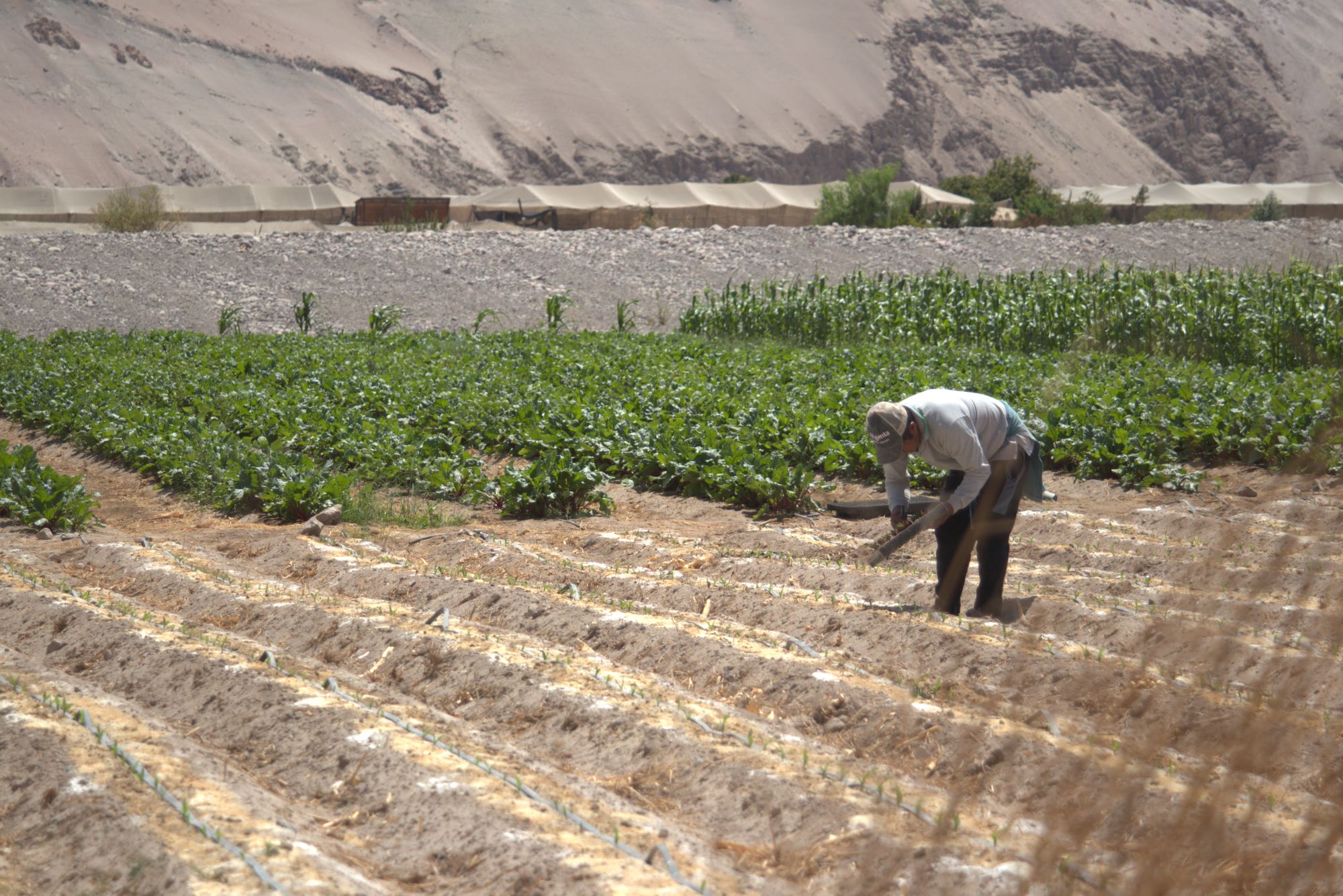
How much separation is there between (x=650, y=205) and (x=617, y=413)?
3193cm

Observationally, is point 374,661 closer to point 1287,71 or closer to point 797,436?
point 797,436

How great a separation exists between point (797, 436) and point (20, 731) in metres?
6.45

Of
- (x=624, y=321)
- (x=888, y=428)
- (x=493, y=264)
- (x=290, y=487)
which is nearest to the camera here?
(x=888, y=428)

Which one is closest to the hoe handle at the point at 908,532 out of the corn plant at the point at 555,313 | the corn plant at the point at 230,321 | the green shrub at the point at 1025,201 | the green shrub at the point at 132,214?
the corn plant at the point at 555,313

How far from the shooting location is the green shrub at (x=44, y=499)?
7.96 metres

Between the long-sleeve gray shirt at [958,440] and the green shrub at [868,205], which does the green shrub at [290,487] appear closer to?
the long-sleeve gray shirt at [958,440]

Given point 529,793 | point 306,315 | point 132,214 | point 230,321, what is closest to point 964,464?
point 529,793

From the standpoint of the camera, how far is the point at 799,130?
246 ft

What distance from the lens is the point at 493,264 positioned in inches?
1143

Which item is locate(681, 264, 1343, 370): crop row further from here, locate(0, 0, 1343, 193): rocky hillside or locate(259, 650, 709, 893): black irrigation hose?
locate(0, 0, 1343, 193): rocky hillside

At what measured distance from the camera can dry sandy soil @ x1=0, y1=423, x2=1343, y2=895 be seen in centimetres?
273

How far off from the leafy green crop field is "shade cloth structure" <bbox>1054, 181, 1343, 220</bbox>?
32793 mm

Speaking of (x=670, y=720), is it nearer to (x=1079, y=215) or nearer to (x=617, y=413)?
(x=617, y=413)

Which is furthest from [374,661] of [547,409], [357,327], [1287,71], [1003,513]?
[1287,71]
